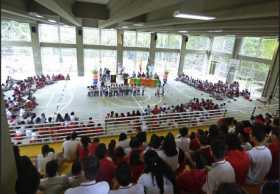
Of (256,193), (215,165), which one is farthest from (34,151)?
(256,193)

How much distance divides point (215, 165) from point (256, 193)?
1.24 meters

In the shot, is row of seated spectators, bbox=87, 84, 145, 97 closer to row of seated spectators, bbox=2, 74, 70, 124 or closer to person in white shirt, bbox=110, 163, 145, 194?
row of seated spectators, bbox=2, 74, 70, 124

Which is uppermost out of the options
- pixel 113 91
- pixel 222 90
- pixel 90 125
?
pixel 90 125

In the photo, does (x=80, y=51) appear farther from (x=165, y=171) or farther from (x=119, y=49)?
(x=165, y=171)

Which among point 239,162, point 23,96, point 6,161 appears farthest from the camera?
point 23,96

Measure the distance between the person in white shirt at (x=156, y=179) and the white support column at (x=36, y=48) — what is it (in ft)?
57.1

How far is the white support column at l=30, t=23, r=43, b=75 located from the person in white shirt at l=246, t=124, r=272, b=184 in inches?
706

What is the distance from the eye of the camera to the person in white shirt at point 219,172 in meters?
2.65

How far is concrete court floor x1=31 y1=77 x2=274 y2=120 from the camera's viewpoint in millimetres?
10805

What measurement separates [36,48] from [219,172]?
18.1 metres

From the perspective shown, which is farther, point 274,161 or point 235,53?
point 235,53

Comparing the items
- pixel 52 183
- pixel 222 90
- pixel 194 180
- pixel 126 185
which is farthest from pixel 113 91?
pixel 126 185

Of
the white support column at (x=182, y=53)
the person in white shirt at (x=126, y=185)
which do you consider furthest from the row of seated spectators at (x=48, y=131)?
the white support column at (x=182, y=53)

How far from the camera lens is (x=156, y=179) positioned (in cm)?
269
